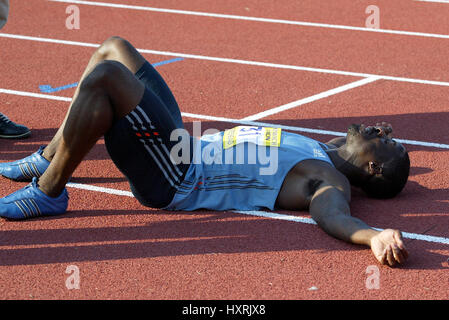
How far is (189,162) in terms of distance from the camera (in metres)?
4.33

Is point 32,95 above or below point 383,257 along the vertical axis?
above

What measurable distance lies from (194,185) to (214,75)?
3423 millimetres

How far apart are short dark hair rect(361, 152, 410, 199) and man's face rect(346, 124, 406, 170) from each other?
48 mm

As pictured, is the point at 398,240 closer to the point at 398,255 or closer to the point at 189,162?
the point at 398,255

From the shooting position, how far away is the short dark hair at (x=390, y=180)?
14.5ft

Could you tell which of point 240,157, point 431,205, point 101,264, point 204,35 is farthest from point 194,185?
point 204,35

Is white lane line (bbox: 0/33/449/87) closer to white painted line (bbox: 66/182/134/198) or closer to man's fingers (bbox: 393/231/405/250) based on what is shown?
white painted line (bbox: 66/182/134/198)

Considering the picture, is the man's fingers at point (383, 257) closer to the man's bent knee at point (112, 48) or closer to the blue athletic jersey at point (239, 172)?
the blue athletic jersey at point (239, 172)

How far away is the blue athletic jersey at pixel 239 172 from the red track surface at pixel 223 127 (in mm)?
127

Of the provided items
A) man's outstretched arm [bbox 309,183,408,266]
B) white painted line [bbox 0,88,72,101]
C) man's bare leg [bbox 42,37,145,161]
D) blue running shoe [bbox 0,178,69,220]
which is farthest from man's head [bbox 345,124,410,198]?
white painted line [bbox 0,88,72,101]

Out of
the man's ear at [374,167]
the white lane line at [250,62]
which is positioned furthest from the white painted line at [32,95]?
the man's ear at [374,167]

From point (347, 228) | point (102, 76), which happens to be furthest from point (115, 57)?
point (347, 228)

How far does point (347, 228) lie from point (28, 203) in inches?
74.3

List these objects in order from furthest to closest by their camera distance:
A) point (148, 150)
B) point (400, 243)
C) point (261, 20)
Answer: point (261, 20)
point (148, 150)
point (400, 243)
